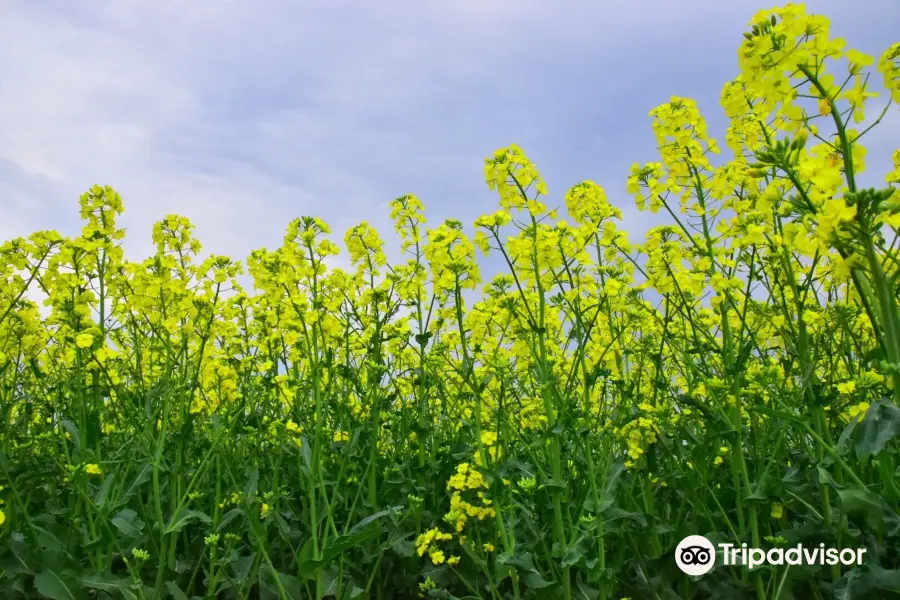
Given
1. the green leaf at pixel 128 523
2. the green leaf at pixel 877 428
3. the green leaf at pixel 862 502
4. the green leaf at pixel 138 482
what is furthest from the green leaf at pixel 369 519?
the green leaf at pixel 877 428

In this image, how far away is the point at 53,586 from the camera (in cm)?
335

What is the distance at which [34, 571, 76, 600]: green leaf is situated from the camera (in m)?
3.33

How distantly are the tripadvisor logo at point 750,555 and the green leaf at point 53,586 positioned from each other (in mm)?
3344

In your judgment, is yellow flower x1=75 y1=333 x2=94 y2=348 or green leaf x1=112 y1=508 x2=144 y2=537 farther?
yellow flower x1=75 y1=333 x2=94 y2=348

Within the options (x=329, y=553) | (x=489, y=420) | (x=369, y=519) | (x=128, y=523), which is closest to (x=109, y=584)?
(x=128, y=523)

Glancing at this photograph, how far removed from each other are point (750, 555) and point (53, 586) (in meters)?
3.72

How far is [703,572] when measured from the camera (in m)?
3.54

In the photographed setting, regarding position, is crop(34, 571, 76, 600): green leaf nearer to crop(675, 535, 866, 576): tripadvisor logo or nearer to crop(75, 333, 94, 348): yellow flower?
crop(75, 333, 94, 348): yellow flower

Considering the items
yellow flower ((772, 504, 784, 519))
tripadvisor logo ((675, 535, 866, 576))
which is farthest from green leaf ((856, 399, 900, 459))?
yellow flower ((772, 504, 784, 519))

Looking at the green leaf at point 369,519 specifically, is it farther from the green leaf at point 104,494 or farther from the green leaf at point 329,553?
the green leaf at point 104,494

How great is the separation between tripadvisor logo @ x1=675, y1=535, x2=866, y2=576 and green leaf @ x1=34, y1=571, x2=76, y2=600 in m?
3.34

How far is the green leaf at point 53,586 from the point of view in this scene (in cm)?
333

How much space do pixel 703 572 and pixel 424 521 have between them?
1792 millimetres

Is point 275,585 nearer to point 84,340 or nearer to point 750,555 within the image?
point 84,340
